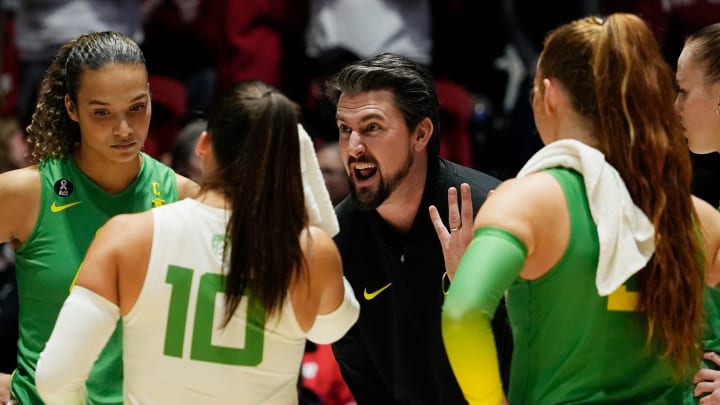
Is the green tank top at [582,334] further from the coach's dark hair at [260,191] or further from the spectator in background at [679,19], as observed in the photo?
the spectator in background at [679,19]

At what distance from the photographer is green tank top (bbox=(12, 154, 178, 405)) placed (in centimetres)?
353

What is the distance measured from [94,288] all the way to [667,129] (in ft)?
4.52

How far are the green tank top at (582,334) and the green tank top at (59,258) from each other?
135cm

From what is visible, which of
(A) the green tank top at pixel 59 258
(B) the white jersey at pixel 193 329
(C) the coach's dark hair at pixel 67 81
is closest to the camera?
(B) the white jersey at pixel 193 329

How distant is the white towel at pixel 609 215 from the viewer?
105 inches

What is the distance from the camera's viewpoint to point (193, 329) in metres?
2.83

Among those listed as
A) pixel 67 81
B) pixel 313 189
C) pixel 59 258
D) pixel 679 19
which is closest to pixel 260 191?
pixel 313 189

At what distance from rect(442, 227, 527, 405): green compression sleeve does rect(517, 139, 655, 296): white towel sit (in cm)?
20

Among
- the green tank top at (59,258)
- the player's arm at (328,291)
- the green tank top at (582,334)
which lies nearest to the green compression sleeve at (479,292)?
the green tank top at (582,334)

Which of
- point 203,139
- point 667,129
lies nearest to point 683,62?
point 667,129

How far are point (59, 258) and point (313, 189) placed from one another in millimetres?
986

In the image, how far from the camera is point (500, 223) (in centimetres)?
264

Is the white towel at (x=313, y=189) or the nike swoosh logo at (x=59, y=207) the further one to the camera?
the nike swoosh logo at (x=59, y=207)

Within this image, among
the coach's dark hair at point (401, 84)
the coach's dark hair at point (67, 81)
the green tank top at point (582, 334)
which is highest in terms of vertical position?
the coach's dark hair at point (67, 81)
